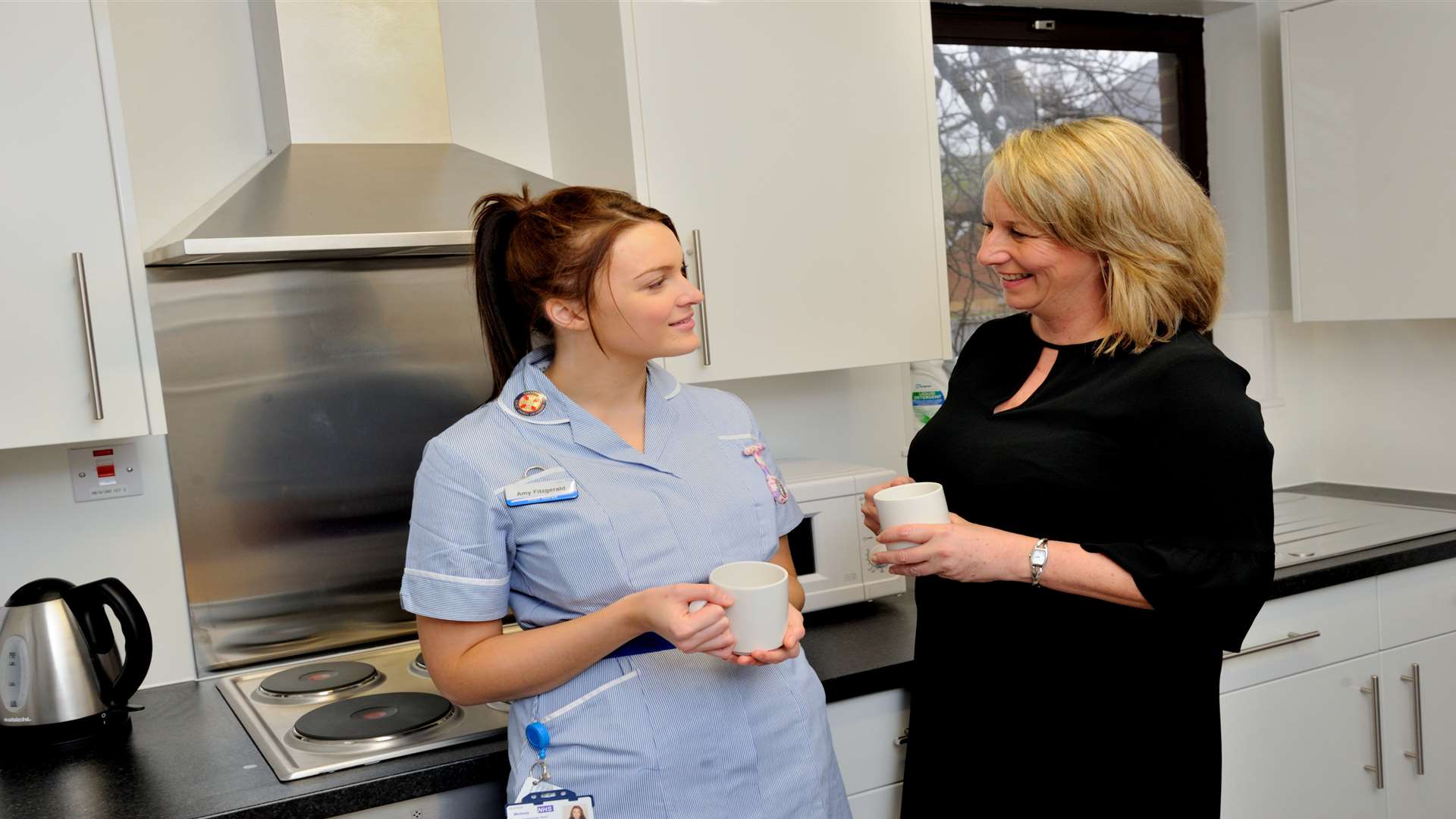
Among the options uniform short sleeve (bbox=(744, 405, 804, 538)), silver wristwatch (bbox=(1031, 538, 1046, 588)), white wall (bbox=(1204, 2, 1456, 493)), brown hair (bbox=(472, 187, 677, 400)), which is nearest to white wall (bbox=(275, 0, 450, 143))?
brown hair (bbox=(472, 187, 677, 400))

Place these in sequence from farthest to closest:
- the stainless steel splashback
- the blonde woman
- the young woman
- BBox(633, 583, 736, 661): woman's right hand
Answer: the stainless steel splashback → the blonde woman → the young woman → BBox(633, 583, 736, 661): woman's right hand

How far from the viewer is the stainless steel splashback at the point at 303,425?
76.7 inches

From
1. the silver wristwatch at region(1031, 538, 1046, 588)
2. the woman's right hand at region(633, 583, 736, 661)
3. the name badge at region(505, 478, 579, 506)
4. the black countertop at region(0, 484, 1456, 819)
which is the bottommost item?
the black countertop at region(0, 484, 1456, 819)

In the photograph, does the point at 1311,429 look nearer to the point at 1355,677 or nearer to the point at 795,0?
→ the point at 1355,677

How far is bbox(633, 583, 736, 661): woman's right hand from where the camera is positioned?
3.68 feet

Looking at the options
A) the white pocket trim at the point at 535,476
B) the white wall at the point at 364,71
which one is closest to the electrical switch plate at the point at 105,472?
the white wall at the point at 364,71

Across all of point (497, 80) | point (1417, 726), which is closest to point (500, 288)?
point (497, 80)

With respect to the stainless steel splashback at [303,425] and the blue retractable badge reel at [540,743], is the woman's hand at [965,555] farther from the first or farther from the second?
Result: the stainless steel splashback at [303,425]

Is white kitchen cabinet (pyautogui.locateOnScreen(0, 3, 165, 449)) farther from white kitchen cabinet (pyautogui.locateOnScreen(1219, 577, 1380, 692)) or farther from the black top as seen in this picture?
white kitchen cabinet (pyautogui.locateOnScreen(1219, 577, 1380, 692))

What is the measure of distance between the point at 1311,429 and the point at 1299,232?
61cm

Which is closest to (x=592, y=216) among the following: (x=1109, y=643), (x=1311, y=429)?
(x=1109, y=643)

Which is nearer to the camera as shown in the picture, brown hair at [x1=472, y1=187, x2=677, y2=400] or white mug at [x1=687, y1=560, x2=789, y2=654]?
white mug at [x1=687, y1=560, x2=789, y2=654]

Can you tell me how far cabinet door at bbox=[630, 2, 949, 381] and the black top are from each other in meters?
0.50

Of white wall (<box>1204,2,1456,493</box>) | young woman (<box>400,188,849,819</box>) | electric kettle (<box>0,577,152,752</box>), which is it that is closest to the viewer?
young woman (<box>400,188,849,819</box>)
